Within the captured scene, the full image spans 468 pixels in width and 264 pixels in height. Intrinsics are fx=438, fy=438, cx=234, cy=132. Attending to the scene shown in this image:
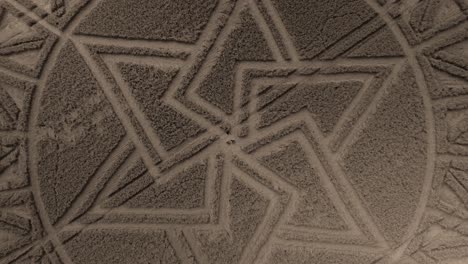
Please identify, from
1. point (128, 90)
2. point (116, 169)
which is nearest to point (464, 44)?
point (128, 90)

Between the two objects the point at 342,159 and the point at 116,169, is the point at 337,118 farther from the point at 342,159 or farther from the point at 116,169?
the point at 116,169

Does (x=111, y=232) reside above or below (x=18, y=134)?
below

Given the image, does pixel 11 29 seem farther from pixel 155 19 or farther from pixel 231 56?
pixel 231 56

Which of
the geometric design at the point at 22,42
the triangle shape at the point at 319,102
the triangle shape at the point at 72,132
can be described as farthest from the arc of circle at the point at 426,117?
the geometric design at the point at 22,42

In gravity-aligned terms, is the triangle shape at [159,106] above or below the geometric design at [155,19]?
below

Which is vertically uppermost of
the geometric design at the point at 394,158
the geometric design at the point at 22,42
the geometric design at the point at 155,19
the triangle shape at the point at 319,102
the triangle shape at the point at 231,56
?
the geometric design at the point at 22,42

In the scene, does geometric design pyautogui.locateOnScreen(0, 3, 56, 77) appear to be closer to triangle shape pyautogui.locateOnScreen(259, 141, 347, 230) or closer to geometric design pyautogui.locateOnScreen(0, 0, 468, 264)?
geometric design pyautogui.locateOnScreen(0, 0, 468, 264)

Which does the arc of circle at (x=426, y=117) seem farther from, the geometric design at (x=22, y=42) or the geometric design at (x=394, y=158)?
the geometric design at (x=22, y=42)
